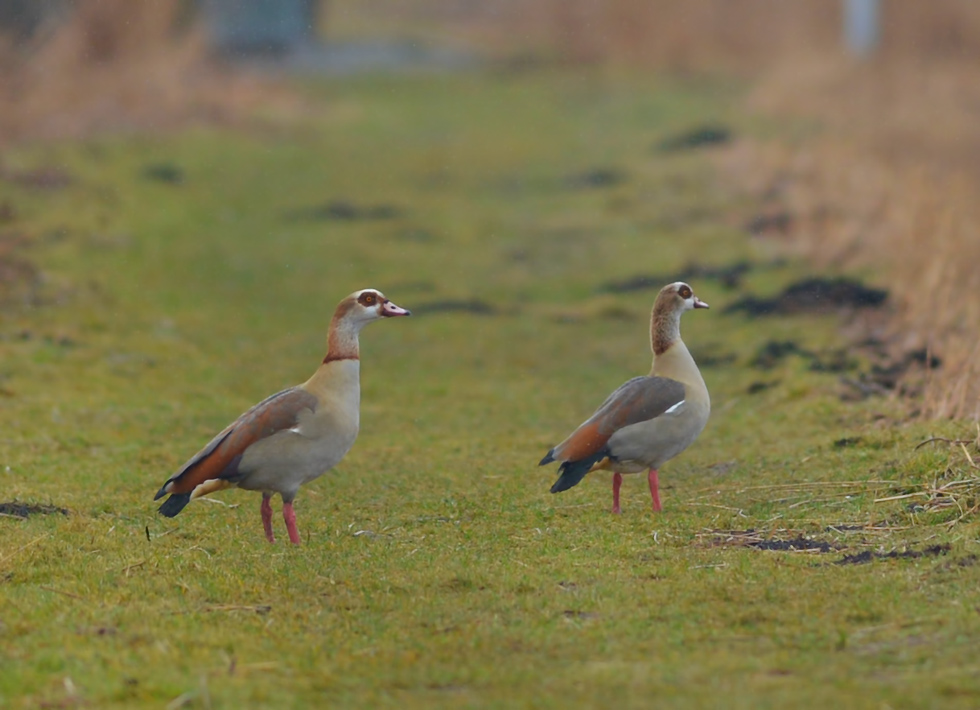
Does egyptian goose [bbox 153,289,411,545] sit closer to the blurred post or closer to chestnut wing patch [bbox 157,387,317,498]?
chestnut wing patch [bbox 157,387,317,498]

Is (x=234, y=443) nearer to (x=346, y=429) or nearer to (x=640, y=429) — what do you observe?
(x=346, y=429)

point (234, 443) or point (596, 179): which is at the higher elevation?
point (596, 179)

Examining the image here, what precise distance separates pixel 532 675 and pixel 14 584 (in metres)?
2.69

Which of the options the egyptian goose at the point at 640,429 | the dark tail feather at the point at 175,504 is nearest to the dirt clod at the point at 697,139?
the egyptian goose at the point at 640,429

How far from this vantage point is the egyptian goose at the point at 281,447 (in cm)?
747

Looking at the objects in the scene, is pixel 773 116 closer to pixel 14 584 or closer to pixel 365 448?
pixel 365 448

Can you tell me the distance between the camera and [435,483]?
31.4 ft

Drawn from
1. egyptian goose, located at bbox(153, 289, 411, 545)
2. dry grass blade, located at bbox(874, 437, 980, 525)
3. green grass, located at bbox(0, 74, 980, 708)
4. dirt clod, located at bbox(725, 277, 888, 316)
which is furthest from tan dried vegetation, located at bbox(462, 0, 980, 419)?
egyptian goose, located at bbox(153, 289, 411, 545)

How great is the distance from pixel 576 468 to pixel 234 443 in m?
1.83

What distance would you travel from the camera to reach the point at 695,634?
610cm

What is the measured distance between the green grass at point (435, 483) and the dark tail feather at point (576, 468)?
0.29 meters

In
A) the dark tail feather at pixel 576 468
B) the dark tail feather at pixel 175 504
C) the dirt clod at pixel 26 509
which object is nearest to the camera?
the dark tail feather at pixel 175 504

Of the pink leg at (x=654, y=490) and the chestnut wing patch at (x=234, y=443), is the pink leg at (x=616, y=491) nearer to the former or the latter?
the pink leg at (x=654, y=490)

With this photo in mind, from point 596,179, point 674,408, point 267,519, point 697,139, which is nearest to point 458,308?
point 596,179
